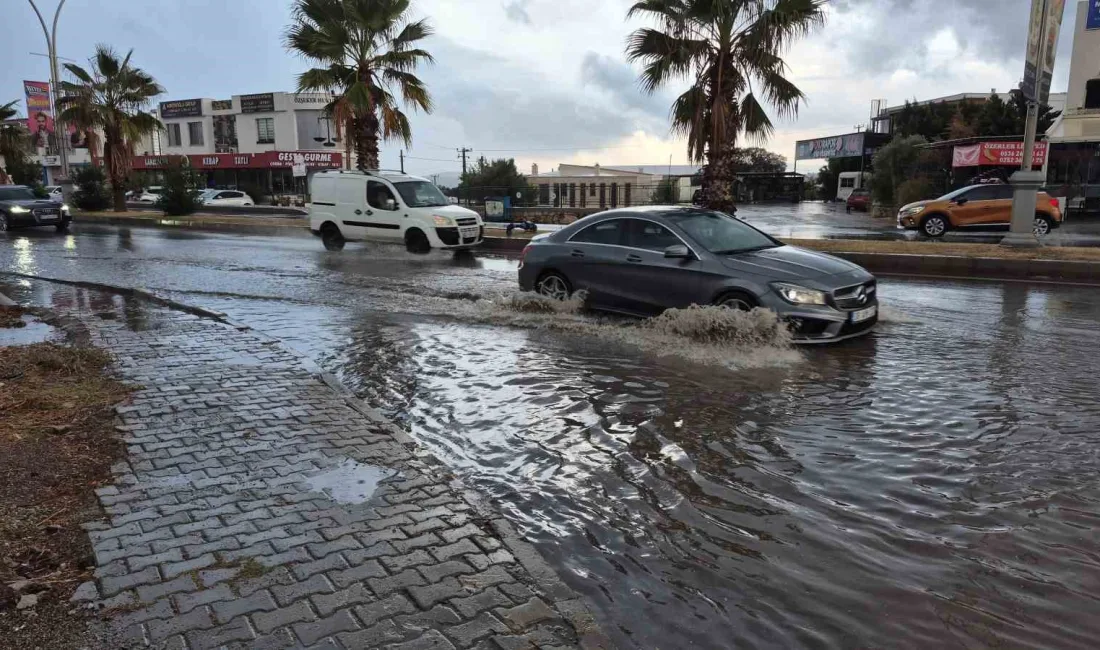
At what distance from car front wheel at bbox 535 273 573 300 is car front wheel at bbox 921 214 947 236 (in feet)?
54.6

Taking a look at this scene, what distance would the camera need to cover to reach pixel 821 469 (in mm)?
4711

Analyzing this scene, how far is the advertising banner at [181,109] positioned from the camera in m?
63.0

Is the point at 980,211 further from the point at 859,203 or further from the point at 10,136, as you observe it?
the point at 10,136

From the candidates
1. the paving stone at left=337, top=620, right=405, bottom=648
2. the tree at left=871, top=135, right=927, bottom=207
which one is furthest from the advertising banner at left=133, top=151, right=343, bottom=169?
the paving stone at left=337, top=620, right=405, bottom=648

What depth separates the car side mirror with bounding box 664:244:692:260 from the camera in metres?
8.37

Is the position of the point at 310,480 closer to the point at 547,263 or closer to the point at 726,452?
the point at 726,452

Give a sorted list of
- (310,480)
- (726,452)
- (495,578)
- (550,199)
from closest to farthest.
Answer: (495,578) → (310,480) → (726,452) → (550,199)

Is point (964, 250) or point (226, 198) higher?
point (226, 198)

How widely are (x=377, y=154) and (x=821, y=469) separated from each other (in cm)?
2147

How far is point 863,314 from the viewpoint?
7918 millimetres

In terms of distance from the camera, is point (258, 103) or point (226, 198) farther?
point (258, 103)

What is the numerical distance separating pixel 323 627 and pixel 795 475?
2925 millimetres

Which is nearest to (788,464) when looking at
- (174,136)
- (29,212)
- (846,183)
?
(29,212)

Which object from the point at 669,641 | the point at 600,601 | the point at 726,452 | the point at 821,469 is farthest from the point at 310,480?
the point at 821,469
